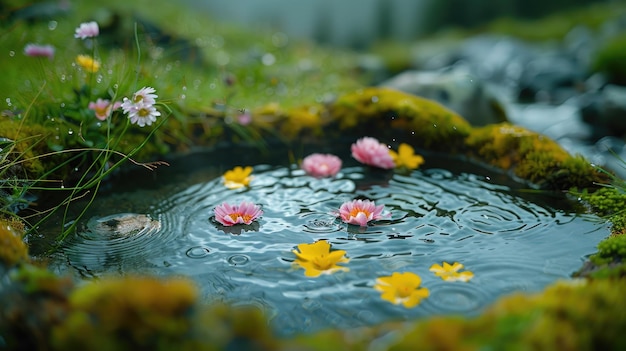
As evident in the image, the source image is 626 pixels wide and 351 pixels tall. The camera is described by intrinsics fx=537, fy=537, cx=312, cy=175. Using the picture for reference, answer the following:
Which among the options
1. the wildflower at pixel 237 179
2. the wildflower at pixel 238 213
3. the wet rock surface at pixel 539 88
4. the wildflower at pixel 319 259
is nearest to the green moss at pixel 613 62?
the wet rock surface at pixel 539 88

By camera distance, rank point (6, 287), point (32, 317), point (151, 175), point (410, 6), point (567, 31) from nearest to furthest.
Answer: point (32, 317) → point (6, 287) → point (151, 175) → point (567, 31) → point (410, 6)

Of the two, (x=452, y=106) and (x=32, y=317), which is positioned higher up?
(x=452, y=106)

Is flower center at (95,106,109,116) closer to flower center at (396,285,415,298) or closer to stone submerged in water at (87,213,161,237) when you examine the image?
stone submerged in water at (87,213,161,237)

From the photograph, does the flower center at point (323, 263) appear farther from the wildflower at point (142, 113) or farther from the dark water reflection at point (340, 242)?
the wildflower at point (142, 113)

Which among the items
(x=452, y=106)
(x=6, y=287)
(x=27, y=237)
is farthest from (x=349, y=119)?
(x=6, y=287)

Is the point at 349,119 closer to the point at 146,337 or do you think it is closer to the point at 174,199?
the point at 174,199
